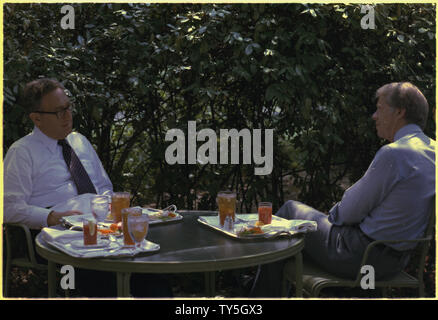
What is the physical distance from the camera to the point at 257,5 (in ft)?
12.9

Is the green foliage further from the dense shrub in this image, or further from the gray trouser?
the gray trouser

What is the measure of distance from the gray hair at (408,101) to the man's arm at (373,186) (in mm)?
339

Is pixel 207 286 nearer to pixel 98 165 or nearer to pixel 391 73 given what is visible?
pixel 98 165

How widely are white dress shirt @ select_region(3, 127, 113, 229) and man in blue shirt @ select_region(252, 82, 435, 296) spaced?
1462mm

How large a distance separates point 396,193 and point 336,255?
45 cm

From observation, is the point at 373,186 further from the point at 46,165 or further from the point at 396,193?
the point at 46,165

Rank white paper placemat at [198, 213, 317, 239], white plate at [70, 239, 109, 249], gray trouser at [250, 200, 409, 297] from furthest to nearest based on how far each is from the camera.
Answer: gray trouser at [250, 200, 409, 297], white paper placemat at [198, 213, 317, 239], white plate at [70, 239, 109, 249]

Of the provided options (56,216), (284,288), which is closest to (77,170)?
(56,216)

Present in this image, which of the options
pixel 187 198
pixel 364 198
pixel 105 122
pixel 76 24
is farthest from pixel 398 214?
pixel 76 24

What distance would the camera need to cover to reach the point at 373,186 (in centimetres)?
281

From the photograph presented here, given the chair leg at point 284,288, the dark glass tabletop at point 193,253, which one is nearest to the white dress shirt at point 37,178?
the dark glass tabletop at point 193,253

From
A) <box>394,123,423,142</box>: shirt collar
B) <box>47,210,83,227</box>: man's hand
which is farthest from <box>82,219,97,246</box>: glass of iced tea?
<box>394,123,423,142</box>: shirt collar

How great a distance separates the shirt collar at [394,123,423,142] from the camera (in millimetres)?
3020

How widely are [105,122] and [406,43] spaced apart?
7.78ft
